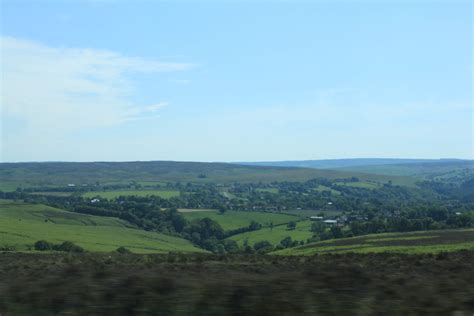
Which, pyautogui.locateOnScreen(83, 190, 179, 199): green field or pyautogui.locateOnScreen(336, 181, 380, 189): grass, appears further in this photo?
pyautogui.locateOnScreen(336, 181, 380, 189): grass

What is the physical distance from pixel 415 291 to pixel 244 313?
232 centimetres

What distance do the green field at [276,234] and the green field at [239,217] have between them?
5509 millimetres

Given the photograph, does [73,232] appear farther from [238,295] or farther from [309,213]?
[238,295]

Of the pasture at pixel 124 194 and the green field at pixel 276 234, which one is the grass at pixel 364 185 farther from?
the green field at pixel 276 234

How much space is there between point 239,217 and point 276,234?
18.4 meters

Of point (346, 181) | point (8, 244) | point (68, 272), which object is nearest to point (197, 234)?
point (8, 244)

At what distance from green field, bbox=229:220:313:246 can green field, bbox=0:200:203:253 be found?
722cm

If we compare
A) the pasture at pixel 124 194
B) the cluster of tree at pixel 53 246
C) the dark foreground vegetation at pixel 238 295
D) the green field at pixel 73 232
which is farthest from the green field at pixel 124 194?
the dark foreground vegetation at pixel 238 295

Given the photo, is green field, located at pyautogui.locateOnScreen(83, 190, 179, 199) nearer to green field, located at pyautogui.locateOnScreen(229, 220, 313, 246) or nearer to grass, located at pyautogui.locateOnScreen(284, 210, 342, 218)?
grass, located at pyautogui.locateOnScreen(284, 210, 342, 218)

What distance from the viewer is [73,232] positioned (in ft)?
190

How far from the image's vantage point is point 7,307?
272 inches

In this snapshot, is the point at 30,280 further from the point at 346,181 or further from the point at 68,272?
the point at 346,181

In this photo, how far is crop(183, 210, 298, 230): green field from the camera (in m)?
77.9

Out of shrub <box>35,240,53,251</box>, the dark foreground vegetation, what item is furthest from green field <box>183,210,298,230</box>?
the dark foreground vegetation
